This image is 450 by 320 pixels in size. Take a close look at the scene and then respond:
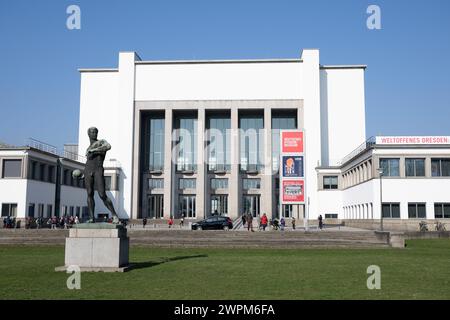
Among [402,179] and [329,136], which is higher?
[329,136]

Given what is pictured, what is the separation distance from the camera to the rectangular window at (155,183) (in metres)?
79.6

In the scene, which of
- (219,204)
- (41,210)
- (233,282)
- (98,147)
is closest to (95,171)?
(98,147)

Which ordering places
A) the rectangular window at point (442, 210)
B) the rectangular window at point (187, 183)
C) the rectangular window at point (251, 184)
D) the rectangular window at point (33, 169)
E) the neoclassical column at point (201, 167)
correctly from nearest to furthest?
the rectangular window at point (442, 210) < the rectangular window at point (33, 169) < the neoclassical column at point (201, 167) < the rectangular window at point (187, 183) < the rectangular window at point (251, 184)

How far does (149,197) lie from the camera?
79875 mm

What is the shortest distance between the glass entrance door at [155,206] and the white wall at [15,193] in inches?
1066

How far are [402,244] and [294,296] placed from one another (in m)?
23.1

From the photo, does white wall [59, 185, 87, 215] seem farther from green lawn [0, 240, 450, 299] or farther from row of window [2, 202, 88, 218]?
green lawn [0, 240, 450, 299]

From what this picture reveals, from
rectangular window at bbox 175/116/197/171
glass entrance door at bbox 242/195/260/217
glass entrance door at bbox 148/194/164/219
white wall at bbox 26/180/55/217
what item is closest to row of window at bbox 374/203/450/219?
glass entrance door at bbox 242/195/260/217

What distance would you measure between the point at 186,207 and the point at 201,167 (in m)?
7.57

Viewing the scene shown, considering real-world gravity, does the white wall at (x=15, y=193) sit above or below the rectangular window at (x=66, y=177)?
below

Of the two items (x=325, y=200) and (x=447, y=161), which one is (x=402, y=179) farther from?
(x=325, y=200)

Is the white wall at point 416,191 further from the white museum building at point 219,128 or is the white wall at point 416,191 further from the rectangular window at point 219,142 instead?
the rectangular window at point 219,142

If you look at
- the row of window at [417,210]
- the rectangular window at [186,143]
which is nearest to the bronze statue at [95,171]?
the row of window at [417,210]
